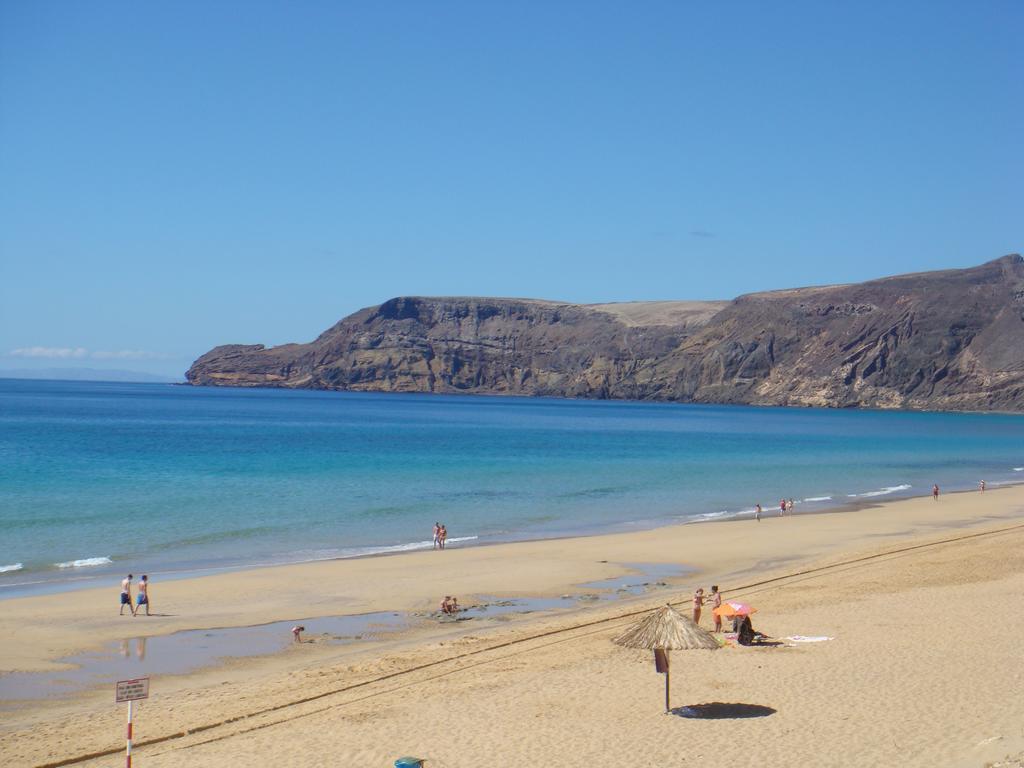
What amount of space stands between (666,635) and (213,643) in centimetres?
1025

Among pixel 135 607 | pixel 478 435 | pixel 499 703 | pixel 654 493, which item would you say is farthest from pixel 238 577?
pixel 478 435

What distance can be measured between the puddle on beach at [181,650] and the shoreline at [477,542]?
6.25m

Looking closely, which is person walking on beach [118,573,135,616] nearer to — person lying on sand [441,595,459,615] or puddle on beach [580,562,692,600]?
person lying on sand [441,595,459,615]

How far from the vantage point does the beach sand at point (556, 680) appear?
500 inches

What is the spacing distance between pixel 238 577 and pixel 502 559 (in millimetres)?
8064

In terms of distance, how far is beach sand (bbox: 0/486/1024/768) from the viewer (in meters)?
12.7

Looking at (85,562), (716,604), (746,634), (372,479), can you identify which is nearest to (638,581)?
(716,604)

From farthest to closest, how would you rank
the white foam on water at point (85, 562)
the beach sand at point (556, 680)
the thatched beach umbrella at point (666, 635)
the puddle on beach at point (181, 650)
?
1. the white foam on water at point (85, 562)
2. the puddle on beach at point (181, 650)
3. the thatched beach umbrella at point (666, 635)
4. the beach sand at point (556, 680)

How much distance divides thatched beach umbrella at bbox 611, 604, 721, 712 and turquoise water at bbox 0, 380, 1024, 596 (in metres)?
17.6

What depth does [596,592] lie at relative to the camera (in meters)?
24.8

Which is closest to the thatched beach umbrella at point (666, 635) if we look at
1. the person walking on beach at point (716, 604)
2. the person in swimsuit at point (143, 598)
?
the person walking on beach at point (716, 604)

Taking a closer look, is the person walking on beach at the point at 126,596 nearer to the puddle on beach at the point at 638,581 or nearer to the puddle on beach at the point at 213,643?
the puddle on beach at the point at 213,643

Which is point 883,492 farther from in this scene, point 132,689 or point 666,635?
point 132,689

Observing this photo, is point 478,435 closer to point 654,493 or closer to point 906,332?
point 654,493
